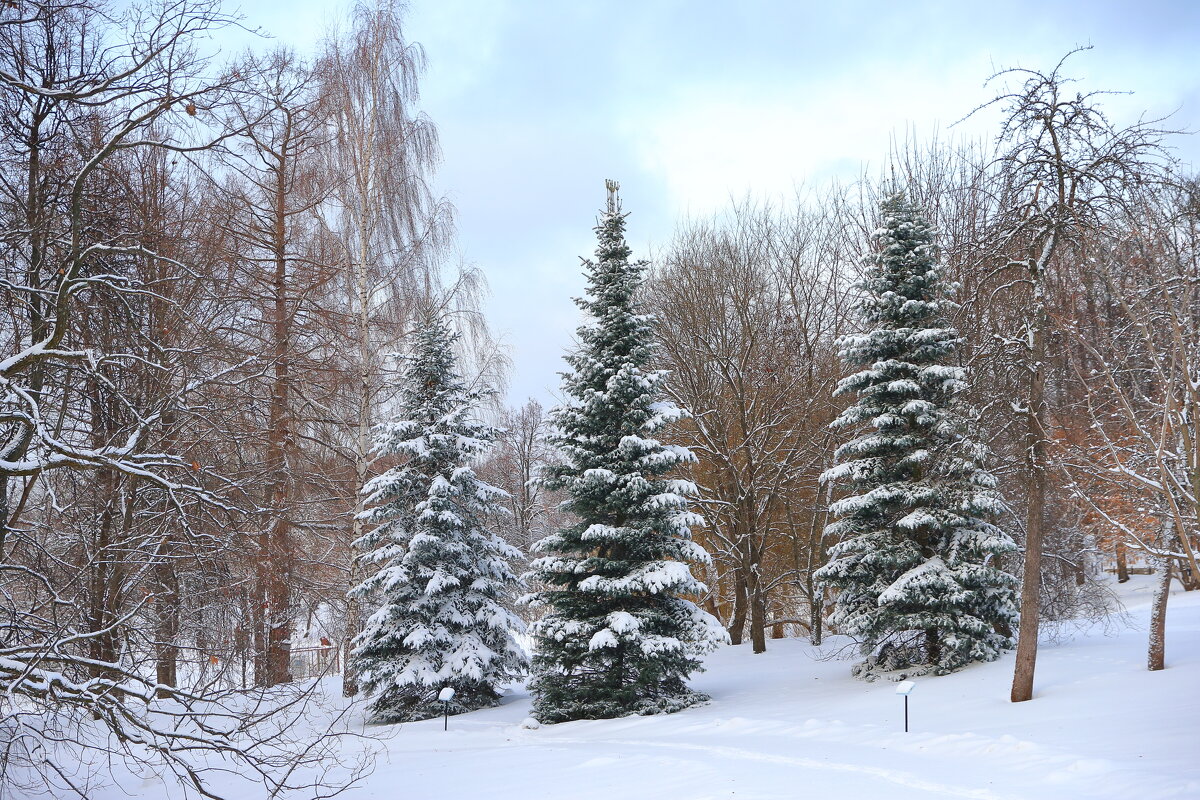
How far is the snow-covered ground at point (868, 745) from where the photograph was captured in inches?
314

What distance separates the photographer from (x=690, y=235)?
2442 cm

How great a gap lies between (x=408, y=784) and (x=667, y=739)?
12.6 ft

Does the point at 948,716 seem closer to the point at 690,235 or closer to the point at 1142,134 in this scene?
the point at 1142,134

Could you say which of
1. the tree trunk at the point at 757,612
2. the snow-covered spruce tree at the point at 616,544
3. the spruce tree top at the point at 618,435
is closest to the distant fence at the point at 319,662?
the snow-covered spruce tree at the point at 616,544

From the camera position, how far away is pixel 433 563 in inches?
622

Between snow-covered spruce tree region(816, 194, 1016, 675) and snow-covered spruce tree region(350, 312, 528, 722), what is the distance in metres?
6.42

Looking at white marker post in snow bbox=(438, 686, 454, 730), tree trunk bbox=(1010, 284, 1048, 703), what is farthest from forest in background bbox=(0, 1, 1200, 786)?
white marker post in snow bbox=(438, 686, 454, 730)

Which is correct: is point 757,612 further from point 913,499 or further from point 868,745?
point 868,745

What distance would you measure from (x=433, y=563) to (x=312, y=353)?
4.93 m

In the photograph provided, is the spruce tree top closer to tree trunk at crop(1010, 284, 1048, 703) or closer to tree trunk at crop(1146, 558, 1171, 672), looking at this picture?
tree trunk at crop(1010, 284, 1048, 703)

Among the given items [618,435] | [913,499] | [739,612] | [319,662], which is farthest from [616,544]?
[319,662]

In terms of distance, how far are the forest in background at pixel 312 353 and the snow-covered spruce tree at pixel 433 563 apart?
811 mm

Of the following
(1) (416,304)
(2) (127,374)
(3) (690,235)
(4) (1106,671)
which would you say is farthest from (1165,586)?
(3) (690,235)

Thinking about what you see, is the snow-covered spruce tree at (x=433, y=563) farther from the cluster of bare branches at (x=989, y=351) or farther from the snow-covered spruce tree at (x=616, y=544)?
the cluster of bare branches at (x=989, y=351)
